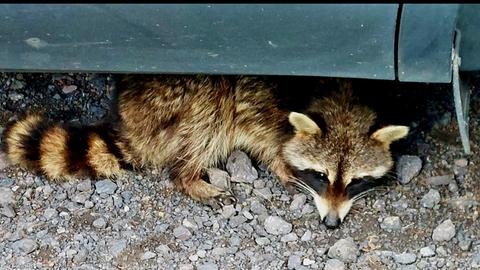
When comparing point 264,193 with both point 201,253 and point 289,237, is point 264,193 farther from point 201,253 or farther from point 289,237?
point 201,253

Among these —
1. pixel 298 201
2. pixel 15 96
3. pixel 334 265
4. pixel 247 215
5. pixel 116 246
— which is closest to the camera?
pixel 334 265

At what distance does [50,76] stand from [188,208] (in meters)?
1.16

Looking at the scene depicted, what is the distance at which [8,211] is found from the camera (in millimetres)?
3926

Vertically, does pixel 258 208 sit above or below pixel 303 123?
below

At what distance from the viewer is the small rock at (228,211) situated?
3.98 metres

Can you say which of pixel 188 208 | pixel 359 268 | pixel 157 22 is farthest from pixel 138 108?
pixel 359 268

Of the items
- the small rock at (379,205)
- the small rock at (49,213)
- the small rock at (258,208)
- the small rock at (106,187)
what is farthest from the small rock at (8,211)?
the small rock at (379,205)

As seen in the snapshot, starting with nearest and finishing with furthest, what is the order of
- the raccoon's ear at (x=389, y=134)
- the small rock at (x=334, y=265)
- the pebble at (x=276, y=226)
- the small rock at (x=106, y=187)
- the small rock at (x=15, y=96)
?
the small rock at (x=334, y=265) < the pebble at (x=276, y=226) < the raccoon's ear at (x=389, y=134) < the small rock at (x=106, y=187) < the small rock at (x=15, y=96)

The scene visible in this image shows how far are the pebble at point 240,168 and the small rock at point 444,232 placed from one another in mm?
815

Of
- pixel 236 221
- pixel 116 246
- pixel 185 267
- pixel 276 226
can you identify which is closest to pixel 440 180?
pixel 276 226

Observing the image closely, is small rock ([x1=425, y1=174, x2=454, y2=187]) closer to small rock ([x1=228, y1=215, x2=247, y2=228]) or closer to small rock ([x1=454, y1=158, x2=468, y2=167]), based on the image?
small rock ([x1=454, y1=158, x2=468, y2=167])

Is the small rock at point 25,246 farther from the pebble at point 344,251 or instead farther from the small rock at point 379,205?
the small rock at point 379,205

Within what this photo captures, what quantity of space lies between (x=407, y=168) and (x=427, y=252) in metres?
0.55

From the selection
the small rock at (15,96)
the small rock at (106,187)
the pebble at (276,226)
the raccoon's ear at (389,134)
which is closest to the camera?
the pebble at (276,226)
